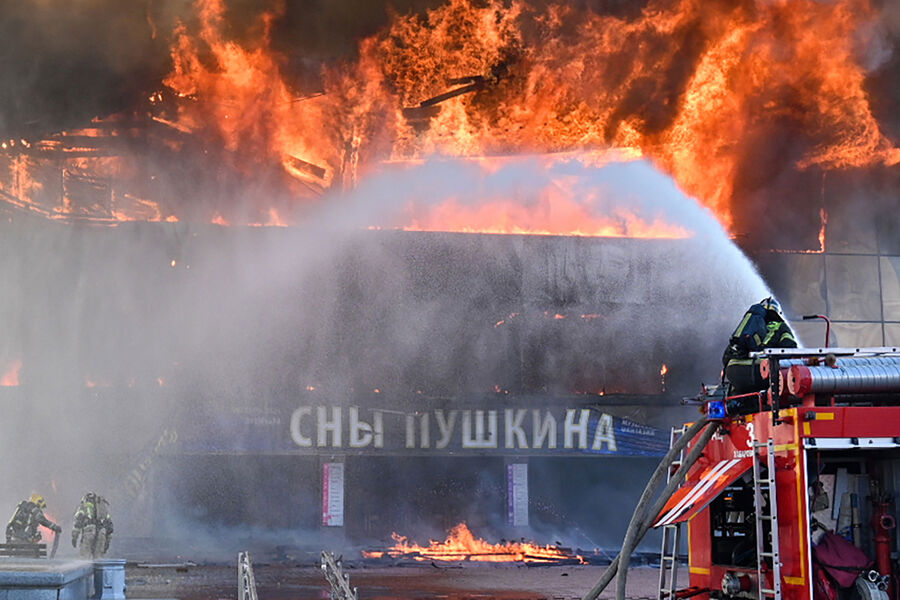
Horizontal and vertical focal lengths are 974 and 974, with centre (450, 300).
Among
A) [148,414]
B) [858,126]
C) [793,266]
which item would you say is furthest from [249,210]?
[858,126]

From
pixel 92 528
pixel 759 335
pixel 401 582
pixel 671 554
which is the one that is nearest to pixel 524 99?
pixel 401 582

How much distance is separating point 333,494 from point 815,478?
19.9 m

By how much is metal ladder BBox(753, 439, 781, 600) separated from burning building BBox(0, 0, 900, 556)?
60.3ft

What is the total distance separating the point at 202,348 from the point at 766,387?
819 inches

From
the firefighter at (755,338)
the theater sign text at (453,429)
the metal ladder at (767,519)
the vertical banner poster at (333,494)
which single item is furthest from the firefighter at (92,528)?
the metal ladder at (767,519)

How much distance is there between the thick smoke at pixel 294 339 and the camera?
85.4 ft

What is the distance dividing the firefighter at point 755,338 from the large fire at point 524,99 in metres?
20.5

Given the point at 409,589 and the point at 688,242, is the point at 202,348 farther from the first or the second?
the point at 688,242

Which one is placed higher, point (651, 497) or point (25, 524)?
point (651, 497)

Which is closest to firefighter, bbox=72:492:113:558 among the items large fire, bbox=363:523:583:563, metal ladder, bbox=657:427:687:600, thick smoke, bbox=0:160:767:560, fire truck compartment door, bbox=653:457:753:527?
thick smoke, bbox=0:160:767:560

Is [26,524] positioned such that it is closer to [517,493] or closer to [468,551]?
[468,551]

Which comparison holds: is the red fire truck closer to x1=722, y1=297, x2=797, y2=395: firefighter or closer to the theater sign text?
x1=722, y1=297, x2=797, y2=395: firefighter

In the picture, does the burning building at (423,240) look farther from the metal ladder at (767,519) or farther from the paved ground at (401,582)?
the metal ladder at (767,519)

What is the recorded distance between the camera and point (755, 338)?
30.1 ft
